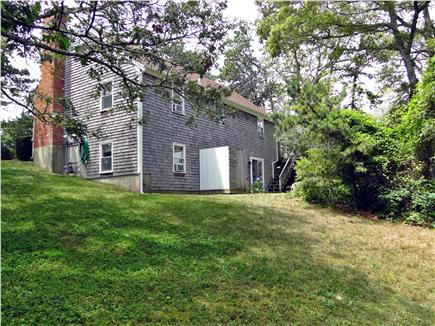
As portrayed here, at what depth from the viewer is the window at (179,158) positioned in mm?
16695

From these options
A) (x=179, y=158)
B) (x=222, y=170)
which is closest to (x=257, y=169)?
(x=222, y=170)

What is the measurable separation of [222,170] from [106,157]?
215 inches

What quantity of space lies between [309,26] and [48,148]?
47.0ft

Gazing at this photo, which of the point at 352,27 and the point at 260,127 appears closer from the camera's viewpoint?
the point at 352,27

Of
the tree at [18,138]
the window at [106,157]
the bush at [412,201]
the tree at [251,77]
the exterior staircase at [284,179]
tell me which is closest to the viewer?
the bush at [412,201]

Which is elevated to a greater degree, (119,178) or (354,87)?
(354,87)

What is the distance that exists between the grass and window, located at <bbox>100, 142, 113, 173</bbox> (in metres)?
5.63

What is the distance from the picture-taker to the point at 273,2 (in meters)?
19.8

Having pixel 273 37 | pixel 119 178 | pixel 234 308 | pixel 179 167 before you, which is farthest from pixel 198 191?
pixel 234 308

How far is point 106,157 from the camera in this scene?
16.0 meters

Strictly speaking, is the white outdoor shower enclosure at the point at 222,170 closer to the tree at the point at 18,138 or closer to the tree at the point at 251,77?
the tree at the point at 18,138

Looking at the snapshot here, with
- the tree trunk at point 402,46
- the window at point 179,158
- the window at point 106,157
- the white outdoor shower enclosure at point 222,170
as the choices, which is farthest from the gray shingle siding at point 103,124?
the tree trunk at point 402,46

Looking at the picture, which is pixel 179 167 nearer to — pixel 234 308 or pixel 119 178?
pixel 119 178

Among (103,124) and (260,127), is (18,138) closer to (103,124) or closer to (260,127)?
(103,124)
